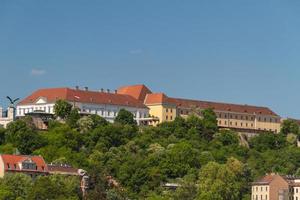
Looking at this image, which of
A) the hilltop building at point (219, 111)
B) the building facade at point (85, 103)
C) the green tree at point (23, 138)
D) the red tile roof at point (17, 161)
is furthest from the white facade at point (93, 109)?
the red tile roof at point (17, 161)

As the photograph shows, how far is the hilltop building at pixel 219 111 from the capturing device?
144375 millimetres

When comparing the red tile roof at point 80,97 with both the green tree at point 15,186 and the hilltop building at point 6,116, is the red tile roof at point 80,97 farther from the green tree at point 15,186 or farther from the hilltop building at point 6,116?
the green tree at point 15,186

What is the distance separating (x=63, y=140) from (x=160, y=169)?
1332cm

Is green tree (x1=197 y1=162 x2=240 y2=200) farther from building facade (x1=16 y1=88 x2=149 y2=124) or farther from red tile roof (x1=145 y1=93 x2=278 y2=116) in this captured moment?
red tile roof (x1=145 y1=93 x2=278 y2=116)

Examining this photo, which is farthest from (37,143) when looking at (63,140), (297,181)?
(297,181)

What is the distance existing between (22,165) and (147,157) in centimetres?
1796

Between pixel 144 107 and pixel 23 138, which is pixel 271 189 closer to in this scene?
pixel 23 138

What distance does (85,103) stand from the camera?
13825 centimetres

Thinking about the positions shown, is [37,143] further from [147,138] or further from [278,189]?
[278,189]

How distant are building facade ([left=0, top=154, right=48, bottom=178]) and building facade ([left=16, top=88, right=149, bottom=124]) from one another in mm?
32100

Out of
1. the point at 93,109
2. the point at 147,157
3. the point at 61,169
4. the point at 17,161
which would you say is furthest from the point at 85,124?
the point at 17,161

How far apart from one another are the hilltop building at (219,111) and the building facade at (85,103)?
2.46m

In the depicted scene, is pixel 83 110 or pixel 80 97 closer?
pixel 83 110

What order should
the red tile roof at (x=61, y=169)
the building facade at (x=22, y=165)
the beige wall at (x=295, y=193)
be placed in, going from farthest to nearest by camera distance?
the beige wall at (x=295, y=193), the red tile roof at (x=61, y=169), the building facade at (x=22, y=165)
